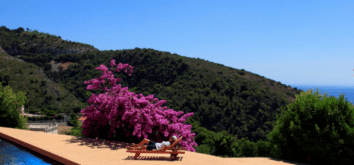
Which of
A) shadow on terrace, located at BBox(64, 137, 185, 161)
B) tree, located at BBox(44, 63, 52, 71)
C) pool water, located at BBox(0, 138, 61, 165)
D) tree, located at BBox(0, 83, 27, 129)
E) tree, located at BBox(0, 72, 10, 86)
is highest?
tree, located at BBox(44, 63, 52, 71)

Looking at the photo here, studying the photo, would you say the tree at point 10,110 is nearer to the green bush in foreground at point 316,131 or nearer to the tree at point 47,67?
the green bush in foreground at point 316,131

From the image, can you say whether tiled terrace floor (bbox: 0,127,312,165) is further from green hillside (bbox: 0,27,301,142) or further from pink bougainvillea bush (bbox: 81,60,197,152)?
green hillside (bbox: 0,27,301,142)

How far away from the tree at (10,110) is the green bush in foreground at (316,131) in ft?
40.5

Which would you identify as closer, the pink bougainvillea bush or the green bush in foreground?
the green bush in foreground

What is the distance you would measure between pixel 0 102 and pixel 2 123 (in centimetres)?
125

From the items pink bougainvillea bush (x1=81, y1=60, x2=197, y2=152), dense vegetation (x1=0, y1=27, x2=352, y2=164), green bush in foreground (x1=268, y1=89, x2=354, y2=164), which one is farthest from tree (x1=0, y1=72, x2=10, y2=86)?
green bush in foreground (x1=268, y1=89, x2=354, y2=164)

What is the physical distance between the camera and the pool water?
681cm

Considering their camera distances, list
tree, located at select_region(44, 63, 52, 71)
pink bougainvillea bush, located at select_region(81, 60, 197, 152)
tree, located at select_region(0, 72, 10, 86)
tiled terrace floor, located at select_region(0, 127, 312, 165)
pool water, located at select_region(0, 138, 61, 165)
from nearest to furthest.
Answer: tiled terrace floor, located at select_region(0, 127, 312, 165) → pool water, located at select_region(0, 138, 61, 165) → pink bougainvillea bush, located at select_region(81, 60, 197, 152) → tree, located at select_region(0, 72, 10, 86) → tree, located at select_region(44, 63, 52, 71)

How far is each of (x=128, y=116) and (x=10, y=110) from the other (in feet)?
25.9

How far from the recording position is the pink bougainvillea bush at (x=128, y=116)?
27.6ft

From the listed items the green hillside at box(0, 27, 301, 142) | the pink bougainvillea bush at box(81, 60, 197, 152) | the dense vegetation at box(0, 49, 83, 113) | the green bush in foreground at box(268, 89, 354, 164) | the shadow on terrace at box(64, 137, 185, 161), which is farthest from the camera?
the dense vegetation at box(0, 49, 83, 113)

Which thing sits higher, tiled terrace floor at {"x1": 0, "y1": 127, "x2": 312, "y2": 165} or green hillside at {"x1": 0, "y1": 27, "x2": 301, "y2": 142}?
green hillside at {"x1": 0, "y1": 27, "x2": 301, "y2": 142}

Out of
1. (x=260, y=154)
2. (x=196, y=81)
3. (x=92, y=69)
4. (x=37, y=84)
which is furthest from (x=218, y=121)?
(x=92, y=69)

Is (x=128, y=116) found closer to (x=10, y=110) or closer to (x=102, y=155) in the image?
(x=102, y=155)
